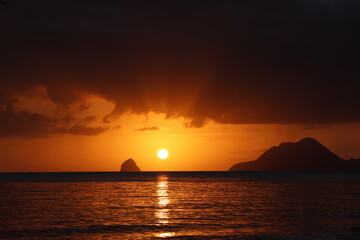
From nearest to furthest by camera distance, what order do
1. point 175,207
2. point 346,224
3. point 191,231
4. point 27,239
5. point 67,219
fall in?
point 27,239, point 191,231, point 346,224, point 67,219, point 175,207

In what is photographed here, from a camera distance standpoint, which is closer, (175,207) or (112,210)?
(112,210)

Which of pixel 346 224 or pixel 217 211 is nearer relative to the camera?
pixel 346 224

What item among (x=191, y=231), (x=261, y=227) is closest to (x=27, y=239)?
(x=191, y=231)

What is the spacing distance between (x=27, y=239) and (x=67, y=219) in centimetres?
1504

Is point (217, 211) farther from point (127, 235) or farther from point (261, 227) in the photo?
point (127, 235)

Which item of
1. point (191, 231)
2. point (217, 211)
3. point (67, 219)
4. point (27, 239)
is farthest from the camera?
point (217, 211)

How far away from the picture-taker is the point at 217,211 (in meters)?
67.5

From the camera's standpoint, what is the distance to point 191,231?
4759 cm

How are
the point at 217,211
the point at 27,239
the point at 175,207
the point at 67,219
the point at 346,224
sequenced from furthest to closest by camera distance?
the point at 175,207 → the point at 217,211 → the point at 67,219 → the point at 346,224 → the point at 27,239

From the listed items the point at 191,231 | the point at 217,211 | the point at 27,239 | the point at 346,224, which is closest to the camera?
the point at 27,239

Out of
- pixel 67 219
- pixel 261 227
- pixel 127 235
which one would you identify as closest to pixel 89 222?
pixel 67 219

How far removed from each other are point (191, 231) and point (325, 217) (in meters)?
23.1

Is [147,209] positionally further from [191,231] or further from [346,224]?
[346,224]

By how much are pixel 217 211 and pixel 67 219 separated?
23443 millimetres
